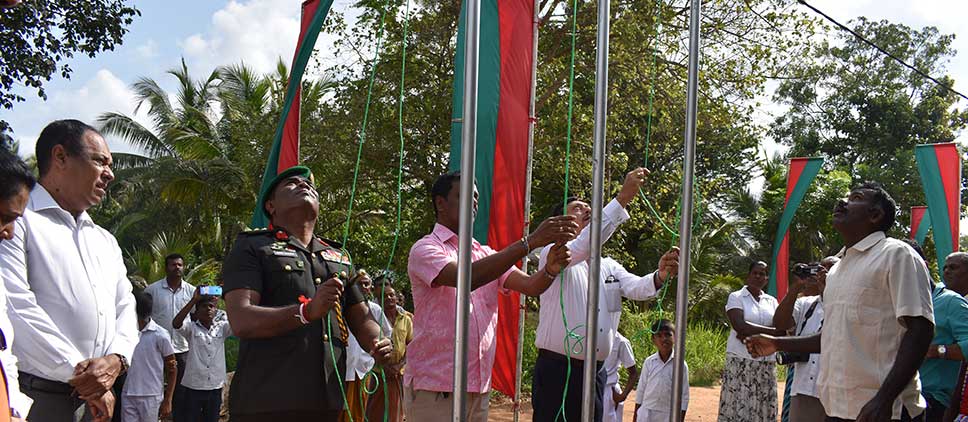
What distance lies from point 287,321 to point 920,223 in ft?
37.8

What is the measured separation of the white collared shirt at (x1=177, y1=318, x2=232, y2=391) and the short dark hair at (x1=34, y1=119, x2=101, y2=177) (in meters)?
4.88

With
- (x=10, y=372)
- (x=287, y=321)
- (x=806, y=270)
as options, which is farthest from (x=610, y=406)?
(x=10, y=372)

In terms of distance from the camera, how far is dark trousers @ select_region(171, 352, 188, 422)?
26.4ft

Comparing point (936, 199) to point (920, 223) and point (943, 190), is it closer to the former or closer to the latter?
point (943, 190)

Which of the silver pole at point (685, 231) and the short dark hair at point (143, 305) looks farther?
the short dark hair at point (143, 305)

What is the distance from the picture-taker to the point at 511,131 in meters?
6.21

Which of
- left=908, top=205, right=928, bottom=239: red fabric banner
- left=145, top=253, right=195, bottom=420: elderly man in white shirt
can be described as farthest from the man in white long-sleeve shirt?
left=908, top=205, right=928, bottom=239: red fabric banner

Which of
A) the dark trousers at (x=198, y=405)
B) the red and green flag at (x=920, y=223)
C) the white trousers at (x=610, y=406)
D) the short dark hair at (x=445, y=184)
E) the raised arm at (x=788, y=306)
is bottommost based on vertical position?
the dark trousers at (x=198, y=405)

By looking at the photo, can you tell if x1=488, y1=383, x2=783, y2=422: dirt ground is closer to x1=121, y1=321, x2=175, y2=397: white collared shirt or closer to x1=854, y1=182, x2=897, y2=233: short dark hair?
x1=121, y1=321, x2=175, y2=397: white collared shirt

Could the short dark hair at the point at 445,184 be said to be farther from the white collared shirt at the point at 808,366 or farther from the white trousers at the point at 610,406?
the white collared shirt at the point at 808,366

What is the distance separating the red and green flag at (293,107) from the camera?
5.30m

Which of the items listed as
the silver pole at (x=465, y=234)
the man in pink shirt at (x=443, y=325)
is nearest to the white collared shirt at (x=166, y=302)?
the man in pink shirt at (x=443, y=325)

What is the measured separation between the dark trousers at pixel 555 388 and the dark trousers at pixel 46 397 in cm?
259

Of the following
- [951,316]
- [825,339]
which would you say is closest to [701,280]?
[951,316]
